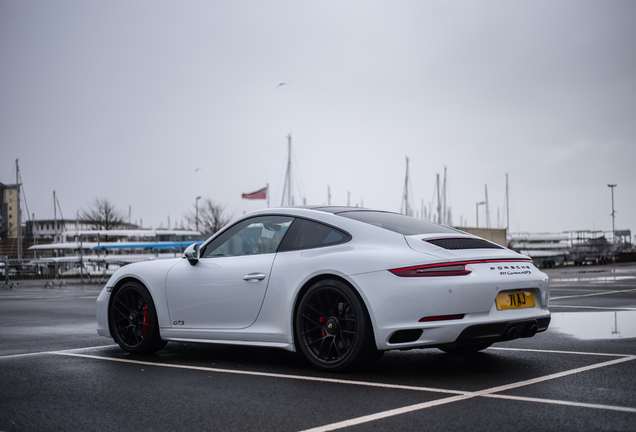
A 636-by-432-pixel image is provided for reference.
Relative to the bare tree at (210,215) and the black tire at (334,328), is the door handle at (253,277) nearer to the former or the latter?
the black tire at (334,328)

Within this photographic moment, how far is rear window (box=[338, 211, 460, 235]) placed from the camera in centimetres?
527

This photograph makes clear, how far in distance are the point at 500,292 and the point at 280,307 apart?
175 centimetres

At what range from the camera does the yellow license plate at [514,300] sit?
4658 millimetres

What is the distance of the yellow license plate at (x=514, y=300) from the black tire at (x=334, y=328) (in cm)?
98

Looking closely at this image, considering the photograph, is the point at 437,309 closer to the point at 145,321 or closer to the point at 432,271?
the point at 432,271

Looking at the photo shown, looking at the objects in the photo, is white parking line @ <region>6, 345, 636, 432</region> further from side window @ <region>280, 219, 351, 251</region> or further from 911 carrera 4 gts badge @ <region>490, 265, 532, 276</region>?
side window @ <region>280, 219, 351, 251</region>

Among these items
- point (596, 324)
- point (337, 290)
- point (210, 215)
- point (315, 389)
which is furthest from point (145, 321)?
point (210, 215)

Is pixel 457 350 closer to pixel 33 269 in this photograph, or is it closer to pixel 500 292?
pixel 500 292

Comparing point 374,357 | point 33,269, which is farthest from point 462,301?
point 33,269

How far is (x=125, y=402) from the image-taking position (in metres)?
4.05

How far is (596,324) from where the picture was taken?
7.76 m

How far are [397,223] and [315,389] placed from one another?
179 centimetres

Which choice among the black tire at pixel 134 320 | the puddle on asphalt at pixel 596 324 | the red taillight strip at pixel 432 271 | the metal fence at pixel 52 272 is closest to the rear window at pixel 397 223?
the red taillight strip at pixel 432 271

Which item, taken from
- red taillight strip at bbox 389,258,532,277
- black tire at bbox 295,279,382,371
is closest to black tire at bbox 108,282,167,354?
black tire at bbox 295,279,382,371
